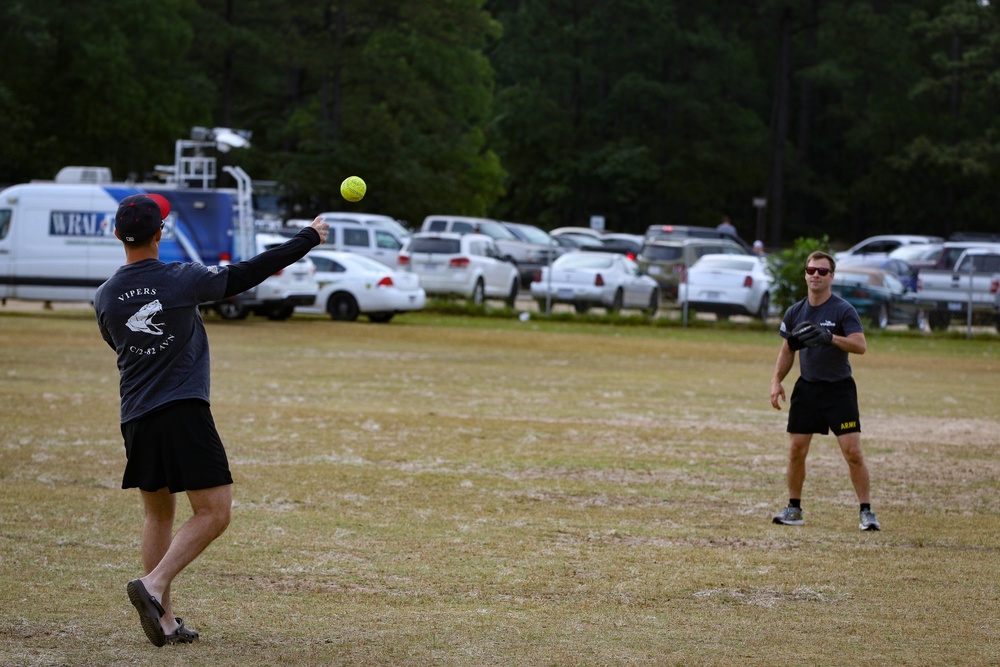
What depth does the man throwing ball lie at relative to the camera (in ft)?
31.3

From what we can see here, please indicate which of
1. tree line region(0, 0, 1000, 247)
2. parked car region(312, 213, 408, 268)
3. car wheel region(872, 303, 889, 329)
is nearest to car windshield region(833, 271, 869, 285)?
car wheel region(872, 303, 889, 329)

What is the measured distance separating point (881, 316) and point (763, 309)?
2.54 metres

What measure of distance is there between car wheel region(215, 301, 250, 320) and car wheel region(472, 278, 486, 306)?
6197mm

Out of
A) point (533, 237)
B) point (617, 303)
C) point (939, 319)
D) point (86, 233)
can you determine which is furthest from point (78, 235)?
point (533, 237)

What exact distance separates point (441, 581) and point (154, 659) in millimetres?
2005

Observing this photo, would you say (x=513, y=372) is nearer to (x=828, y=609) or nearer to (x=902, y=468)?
(x=902, y=468)

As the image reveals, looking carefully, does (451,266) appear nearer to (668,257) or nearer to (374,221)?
(668,257)

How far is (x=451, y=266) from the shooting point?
34312mm

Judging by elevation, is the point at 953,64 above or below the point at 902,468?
above

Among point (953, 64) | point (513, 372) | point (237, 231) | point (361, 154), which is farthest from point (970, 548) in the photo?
point (953, 64)

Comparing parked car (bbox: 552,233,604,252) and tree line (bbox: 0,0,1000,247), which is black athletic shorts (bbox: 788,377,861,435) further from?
tree line (bbox: 0,0,1000,247)

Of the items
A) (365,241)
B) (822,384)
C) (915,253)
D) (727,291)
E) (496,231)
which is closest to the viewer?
(822,384)

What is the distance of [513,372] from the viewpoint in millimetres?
20844

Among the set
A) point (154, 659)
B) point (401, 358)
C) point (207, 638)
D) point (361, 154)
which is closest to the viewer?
point (154, 659)
